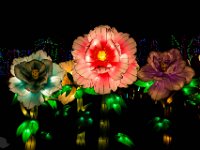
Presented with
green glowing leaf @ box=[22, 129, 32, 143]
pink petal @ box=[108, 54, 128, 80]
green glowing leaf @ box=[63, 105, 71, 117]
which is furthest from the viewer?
green glowing leaf @ box=[63, 105, 71, 117]

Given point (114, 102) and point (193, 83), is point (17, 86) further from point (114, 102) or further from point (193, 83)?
point (193, 83)

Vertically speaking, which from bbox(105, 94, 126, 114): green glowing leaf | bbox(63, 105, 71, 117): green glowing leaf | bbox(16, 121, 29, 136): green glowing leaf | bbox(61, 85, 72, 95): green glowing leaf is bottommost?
bbox(16, 121, 29, 136): green glowing leaf

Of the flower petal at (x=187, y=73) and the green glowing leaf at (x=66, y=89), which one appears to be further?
the green glowing leaf at (x=66, y=89)

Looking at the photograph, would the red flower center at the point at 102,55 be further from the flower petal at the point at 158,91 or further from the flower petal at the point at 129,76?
the flower petal at the point at 158,91

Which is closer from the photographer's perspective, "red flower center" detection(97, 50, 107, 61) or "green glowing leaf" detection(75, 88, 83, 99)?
"red flower center" detection(97, 50, 107, 61)

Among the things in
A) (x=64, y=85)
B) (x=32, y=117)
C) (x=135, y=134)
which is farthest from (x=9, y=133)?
(x=135, y=134)

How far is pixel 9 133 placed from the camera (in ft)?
5.68

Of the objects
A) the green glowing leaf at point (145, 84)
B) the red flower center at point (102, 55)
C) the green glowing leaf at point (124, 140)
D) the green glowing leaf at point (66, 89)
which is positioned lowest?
the green glowing leaf at point (124, 140)

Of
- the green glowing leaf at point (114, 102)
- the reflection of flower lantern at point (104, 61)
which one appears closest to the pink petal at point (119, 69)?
the reflection of flower lantern at point (104, 61)

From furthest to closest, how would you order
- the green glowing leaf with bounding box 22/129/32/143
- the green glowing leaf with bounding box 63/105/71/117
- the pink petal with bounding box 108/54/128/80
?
the green glowing leaf with bounding box 63/105/71/117 → the green glowing leaf with bounding box 22/129/32/143 → the pink petal with bounding box 108/54/128/80

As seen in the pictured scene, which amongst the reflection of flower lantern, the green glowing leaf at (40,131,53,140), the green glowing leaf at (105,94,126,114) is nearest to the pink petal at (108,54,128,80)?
the reflection of flower lantern

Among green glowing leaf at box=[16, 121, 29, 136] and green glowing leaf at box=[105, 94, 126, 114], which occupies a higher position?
green glowing leaf at box=[105, 94, 126, 114]

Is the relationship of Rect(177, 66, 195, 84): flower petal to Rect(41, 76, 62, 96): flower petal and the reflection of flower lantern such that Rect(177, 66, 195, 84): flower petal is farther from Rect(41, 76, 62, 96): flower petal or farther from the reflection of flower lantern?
Rect(41, 76, 62, 96): flower petal

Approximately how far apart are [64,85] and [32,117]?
0.19 metres
